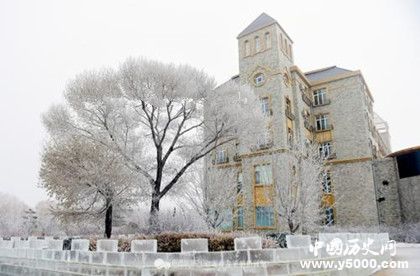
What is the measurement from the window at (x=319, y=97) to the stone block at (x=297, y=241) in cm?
2279

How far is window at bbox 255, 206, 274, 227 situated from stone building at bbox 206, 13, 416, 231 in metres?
0.04

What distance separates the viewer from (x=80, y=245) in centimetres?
886

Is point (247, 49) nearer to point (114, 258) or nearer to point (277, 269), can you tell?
point (114, 258)

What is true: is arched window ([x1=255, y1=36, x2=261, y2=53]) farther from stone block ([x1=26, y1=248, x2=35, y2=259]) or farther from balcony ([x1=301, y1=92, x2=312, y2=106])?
stone block ([x1=26, y1=248, x2=35, y2=259])

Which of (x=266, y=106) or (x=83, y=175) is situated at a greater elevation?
(x=266, y=106)

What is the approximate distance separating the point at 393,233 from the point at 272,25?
1728cm

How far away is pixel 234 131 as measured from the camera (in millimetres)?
17969

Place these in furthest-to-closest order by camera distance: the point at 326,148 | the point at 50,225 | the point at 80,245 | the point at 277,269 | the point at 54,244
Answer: the point at 326,148 → the point at 50,225 → the point at 54,244 → the point at 80,245 → the point at 277,269

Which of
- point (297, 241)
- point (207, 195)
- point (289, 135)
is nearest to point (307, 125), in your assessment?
point (289, 135)

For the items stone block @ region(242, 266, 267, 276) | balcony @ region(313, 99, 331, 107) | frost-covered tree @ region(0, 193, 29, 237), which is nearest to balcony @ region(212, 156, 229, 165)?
balcony @ region(313, 99, 331, 107)

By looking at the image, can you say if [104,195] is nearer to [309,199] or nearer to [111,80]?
[111,80]

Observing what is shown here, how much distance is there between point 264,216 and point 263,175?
2.86m

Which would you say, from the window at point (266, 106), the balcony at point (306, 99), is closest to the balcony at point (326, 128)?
the balcony at point (306, 99)

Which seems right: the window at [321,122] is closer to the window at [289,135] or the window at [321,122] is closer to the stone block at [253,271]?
the window at [289,135]
